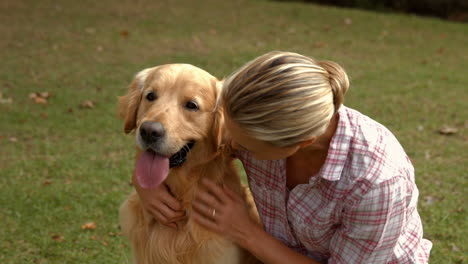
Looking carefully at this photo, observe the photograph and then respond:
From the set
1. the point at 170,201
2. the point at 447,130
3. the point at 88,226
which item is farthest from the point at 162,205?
the point at 447,130

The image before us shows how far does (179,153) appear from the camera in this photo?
2.86 metres

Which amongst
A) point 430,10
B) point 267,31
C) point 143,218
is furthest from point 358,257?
point 430,10

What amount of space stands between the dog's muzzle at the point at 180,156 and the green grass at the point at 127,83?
1303 millimetres

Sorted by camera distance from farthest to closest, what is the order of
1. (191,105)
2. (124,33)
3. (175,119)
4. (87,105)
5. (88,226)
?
1. (124,33)
2. (87,105)
3. (88,226)
4. (191,105)
5. (175,119)

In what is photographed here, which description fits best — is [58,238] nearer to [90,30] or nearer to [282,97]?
[282,97]

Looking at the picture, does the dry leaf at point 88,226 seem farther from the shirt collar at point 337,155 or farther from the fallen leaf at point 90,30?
the fallen leaf at point 90,30

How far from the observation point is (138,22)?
416 inches

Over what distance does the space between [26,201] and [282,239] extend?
240 cm

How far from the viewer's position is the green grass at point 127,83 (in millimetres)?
4227

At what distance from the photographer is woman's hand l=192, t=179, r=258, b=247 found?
9.35ft

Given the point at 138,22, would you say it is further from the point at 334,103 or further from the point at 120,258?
the point at 334,103

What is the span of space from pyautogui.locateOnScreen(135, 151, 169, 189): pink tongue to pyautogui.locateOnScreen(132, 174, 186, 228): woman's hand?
7.0 inches

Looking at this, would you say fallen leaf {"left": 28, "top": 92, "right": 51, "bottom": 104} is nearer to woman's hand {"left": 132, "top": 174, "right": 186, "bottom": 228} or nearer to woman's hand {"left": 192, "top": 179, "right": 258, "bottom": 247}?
woman's hand {"left": 132, "top": 174, "right": 186, "bottom": 228}

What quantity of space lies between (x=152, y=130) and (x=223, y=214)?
0.61 meters
